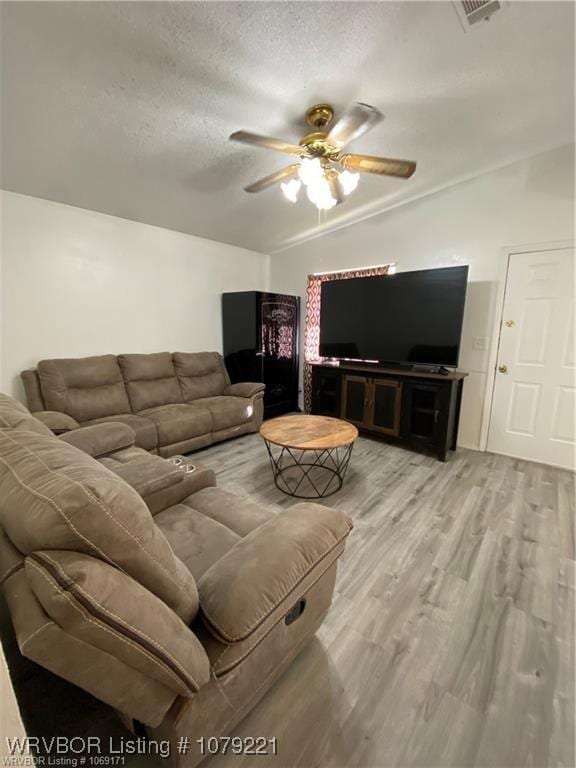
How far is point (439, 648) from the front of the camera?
136cm

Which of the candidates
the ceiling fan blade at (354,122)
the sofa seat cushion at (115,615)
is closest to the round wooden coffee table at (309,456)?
the sofa seat cushion at (115,615)

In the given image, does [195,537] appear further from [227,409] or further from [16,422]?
[227,409]

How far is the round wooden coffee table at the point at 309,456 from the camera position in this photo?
2328 millimetres

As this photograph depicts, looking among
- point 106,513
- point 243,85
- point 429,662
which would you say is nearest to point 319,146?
point 243,85

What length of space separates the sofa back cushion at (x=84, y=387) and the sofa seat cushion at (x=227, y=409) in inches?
31.3

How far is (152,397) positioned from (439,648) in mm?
3041

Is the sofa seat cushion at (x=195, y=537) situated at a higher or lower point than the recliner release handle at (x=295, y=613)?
higher

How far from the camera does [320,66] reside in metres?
1.75

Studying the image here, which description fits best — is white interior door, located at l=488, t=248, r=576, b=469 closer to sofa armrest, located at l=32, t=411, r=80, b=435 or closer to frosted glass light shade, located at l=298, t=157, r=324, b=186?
frosted glass light shade, located at l=298, t=157, r=324, b=186

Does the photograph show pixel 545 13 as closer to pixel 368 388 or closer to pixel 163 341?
pixel 368 388

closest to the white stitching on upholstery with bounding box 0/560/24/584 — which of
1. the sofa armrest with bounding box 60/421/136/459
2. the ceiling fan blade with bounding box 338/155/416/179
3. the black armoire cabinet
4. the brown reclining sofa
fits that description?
the brown reclining sofa

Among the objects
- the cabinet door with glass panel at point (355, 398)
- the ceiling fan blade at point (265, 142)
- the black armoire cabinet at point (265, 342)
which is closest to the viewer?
the ceiling fan blade at point (265, 142)

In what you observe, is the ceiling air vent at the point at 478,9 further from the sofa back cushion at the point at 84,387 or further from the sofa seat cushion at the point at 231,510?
the sofa back cushion at the point at 84,387

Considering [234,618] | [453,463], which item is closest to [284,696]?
[234,618]
